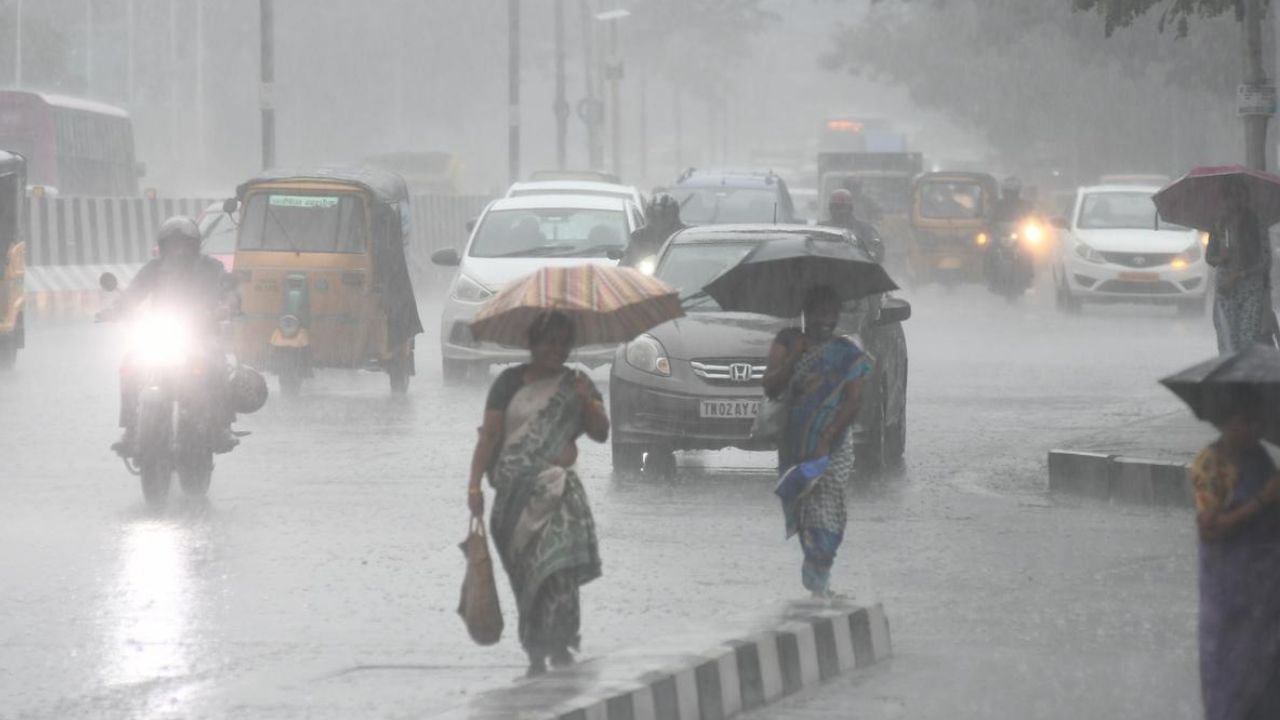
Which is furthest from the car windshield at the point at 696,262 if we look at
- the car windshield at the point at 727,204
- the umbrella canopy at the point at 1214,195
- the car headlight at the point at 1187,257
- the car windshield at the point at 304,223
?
the car headlight at the point at 1187,257

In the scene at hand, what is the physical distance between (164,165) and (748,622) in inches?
3251

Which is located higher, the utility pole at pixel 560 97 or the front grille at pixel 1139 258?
the utility pole at pixel 560 97

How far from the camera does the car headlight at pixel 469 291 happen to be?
21547mm

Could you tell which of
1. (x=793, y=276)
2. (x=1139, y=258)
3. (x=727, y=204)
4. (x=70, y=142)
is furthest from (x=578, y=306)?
(x=70, y=142)

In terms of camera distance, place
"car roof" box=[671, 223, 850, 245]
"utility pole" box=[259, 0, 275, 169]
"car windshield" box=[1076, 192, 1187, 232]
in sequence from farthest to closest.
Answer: "utility pole" box=[259, 0, 275, 169]
"car windshield" box=[1076, 192, 1187, 232]
"car roof" box=[671, 223, 850, 245]

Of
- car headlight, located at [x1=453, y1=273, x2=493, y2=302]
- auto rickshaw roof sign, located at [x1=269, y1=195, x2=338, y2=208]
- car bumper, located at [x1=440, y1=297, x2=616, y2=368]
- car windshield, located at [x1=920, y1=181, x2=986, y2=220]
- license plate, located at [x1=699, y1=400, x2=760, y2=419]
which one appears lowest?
license plate, located at [x1=699, y1=400, x2=760, y2=419]

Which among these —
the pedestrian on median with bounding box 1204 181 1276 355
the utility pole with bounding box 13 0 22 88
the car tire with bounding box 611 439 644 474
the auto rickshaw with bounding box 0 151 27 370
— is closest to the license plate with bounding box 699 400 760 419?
the car tire with bounding box 611 439 644 474

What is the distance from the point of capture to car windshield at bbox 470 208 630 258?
22.5 metres

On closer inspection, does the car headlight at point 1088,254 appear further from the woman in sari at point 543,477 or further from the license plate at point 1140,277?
the woman in sari at point 543,477

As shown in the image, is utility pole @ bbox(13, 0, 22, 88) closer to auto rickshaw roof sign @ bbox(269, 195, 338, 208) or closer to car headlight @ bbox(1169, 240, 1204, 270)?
car headlight @ bbox(1169, 240, 1204, 270)

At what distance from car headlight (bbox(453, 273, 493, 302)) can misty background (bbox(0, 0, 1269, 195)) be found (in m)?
22.0

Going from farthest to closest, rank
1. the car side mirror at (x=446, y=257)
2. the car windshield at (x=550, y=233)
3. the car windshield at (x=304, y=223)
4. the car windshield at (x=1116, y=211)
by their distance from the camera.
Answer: the car windshield at (x=1116, y=211) → the car windshield at (x=550, y=233) → the car side mirror at (x=446, y=257) → the car windshield at (x=304, y=223)

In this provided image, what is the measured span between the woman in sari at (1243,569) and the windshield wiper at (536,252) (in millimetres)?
16563

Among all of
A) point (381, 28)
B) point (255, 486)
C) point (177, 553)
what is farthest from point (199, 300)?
point (381, 28)
